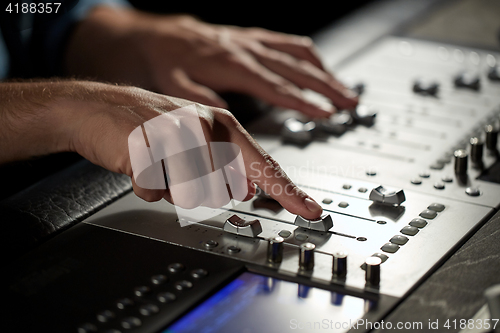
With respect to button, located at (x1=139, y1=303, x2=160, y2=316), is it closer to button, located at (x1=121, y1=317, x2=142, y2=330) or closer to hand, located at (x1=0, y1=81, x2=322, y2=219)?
button, located at (x1=121, y1=317, x2=142, y2=330)

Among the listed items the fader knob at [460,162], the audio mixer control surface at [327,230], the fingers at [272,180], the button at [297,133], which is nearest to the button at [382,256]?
the audio mixer control surface at [327,230]

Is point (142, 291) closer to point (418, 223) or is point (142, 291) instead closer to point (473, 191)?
point (418, 223)

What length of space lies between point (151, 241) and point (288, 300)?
8.8 inches

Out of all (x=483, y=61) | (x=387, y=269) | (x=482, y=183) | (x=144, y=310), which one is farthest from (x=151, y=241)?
(x=483, y=61)

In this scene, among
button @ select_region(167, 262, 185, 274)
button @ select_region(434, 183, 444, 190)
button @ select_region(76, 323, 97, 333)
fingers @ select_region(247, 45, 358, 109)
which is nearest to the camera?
button @ select_region(76, 323, 97, 333)

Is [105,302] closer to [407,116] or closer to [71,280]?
[71,280]

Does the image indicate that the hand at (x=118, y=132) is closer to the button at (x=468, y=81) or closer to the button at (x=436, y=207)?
the button at (x=436, y=207)

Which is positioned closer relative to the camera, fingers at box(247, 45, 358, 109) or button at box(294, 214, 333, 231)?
button at box(294, 214, 333, 231)

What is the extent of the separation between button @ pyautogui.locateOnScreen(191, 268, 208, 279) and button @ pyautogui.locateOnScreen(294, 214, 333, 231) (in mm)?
171

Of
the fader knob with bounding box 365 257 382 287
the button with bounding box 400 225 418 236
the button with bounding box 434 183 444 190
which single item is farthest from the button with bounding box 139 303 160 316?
the button with bounding box 434 183 444 190

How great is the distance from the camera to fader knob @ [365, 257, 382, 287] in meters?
0.69

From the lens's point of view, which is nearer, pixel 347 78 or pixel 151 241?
pixel 151 241

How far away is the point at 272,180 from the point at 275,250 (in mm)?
136

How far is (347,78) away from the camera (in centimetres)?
150
